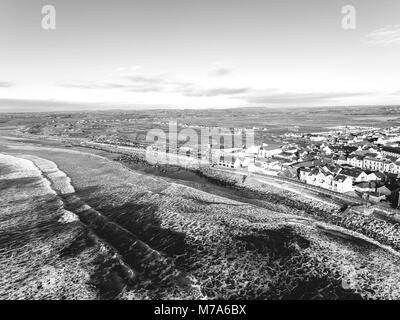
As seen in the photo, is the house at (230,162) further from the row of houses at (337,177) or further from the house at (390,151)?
the house at (390,151)

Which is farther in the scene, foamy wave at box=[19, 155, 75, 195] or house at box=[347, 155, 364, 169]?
house at box=[347, 155, 364, 169]

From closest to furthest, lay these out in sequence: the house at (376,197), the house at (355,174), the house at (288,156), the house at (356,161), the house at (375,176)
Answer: the house at (376,197), the house at (355,174), the house at (375,176), the house at (356,161), the house at (288,156)

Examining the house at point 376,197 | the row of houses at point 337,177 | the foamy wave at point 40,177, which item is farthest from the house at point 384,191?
the foamy wave at point 40,177

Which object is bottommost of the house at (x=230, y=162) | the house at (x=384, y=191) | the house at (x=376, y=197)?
the house at (x=376, y=197)

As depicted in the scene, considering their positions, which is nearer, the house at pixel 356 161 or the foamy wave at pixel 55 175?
the foamy wave at pixel 55 175

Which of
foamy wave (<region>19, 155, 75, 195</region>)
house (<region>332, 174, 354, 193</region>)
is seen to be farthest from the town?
foamy wave (<region>19, 155, 75, 195</region>)

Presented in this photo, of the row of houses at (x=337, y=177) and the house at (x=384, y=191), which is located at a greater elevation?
the row of houses at (x=337, y=177)

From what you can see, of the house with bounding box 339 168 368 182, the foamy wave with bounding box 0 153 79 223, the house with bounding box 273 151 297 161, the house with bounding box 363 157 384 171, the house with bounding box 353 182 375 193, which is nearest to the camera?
the foamy wave with bounding box 0 153 79 223

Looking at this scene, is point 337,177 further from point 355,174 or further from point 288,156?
point 288,156

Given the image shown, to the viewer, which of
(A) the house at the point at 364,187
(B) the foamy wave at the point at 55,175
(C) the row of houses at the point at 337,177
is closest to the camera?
(B) the foamy wave at the point at 55,175

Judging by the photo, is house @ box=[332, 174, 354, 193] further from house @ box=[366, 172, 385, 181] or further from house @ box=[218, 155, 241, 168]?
house @ box=[218, 155, 241, 168]
